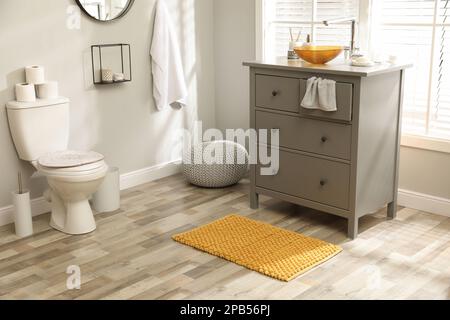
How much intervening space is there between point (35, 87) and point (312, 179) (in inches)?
65.4

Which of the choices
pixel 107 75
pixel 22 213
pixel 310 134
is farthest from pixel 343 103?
pixel 22 213

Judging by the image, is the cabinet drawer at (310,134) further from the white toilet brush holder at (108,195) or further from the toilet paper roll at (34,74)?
the toilet paper roll at (34,74)

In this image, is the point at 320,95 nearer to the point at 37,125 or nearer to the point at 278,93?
the point at 278,93

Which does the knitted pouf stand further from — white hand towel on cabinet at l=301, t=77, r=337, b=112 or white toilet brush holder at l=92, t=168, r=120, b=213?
white hand towel on cabinet at l=301, t=77, r=337, b=112

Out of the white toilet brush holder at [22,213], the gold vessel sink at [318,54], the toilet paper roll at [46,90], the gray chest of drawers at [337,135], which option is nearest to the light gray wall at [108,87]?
the toilet paper roll at [46,90]

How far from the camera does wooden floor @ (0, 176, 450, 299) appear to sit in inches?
109

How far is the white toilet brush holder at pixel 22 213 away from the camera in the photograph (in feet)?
11.0

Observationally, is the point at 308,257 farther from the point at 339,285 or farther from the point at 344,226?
the point at 344,226

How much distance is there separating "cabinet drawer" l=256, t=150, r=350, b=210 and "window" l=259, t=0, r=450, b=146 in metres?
0.67

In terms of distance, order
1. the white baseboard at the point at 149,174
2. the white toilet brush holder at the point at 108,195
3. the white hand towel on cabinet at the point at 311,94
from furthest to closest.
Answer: the white baseboard at the point at 149,174 → the white toilet brush holder at the point at 108,195 → the white hand towel on cabinet at the point at 311,94

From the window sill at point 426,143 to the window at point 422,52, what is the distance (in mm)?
34

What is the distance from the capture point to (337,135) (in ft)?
10.6

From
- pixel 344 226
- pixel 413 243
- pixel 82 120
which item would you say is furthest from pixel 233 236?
pixel 82 120

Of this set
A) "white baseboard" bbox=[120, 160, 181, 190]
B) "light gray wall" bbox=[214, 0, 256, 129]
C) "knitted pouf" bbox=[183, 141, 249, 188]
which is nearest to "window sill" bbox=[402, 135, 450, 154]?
"knitted pouf" bbox=[183, 141, 249, 188]
